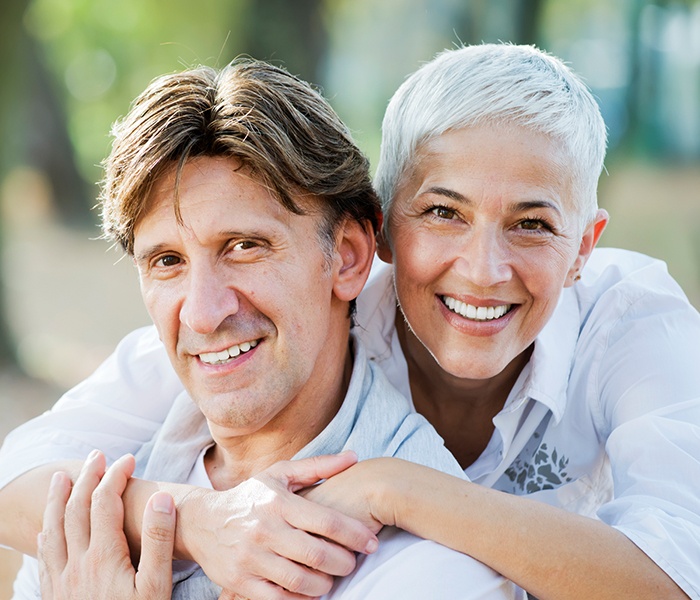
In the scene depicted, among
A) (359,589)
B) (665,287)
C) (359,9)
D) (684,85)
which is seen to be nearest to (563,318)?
(665,287)

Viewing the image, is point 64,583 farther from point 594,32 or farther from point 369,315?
point 594,32

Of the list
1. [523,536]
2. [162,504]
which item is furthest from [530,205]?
[162,504]

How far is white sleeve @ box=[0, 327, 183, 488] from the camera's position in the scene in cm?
266

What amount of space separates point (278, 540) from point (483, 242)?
A: 969 millimetres

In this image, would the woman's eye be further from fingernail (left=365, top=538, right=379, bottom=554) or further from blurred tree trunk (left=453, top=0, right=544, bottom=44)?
blurred tree trunk (left=453, top=0, right=544, bottom=44)

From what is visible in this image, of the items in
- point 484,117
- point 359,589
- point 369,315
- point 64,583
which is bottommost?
point 64,583

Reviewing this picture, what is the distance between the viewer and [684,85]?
1183 cm

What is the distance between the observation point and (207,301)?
7.04ft

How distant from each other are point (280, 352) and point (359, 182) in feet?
1.68

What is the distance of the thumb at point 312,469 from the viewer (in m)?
2.06

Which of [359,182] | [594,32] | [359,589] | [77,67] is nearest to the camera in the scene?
[359,589]

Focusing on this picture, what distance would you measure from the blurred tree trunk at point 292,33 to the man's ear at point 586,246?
8.10 metres

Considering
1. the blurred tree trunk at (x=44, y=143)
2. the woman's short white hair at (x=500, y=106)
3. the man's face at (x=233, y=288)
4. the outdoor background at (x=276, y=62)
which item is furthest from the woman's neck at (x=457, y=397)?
the blurred tree trunk at (x=44, y=143)

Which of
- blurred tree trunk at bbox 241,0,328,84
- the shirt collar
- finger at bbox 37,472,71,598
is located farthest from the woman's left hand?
blurred tree trunk at bbox 241,0,328,84
